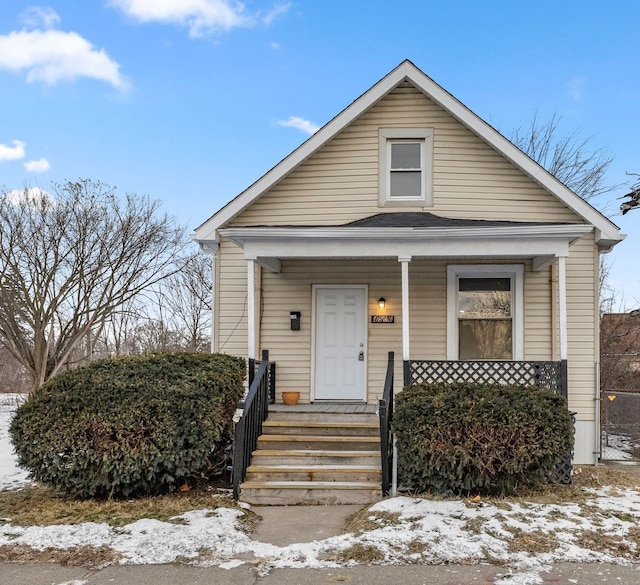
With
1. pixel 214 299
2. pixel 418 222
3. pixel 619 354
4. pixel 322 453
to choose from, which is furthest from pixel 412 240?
pixel 619 354

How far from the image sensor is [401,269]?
28.0 ft

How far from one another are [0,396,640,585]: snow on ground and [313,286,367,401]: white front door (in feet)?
10.7

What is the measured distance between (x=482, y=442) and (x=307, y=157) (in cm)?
528

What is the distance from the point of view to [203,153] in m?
18.3

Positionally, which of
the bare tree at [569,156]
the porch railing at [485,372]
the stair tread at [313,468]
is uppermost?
the bare tree at [569,156]

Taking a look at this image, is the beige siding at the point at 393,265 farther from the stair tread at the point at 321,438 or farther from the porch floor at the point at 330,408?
the stair tread at the point at 321,438

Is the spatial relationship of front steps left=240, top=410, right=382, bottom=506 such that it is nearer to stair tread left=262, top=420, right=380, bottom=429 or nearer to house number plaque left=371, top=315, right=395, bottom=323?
stair tread left=262, top=420, right=380, bottom=429

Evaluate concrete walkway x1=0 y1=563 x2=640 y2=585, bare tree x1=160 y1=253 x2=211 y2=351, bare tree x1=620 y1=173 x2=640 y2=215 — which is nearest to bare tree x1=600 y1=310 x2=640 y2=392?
bare tree x1=620 y1=173 x2=640 y2=215

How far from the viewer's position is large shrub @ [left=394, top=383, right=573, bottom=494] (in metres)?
Answer: 6.06

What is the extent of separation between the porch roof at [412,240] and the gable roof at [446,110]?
4.41 ft

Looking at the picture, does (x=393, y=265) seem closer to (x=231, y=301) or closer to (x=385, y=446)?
(x=231, y=301)

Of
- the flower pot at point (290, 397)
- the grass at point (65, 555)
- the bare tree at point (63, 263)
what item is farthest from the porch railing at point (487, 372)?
the bare tree at point (63, 263)

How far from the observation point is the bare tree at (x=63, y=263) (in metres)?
14.9

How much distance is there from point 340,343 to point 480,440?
3.39 meters
